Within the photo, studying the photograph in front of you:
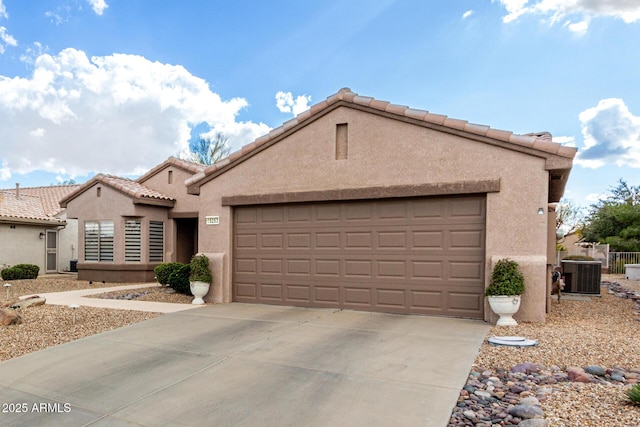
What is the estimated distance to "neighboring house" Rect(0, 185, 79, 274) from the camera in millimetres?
18297

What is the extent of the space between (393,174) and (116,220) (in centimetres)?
1188

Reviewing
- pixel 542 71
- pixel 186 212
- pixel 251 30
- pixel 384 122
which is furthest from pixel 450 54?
pixel 186 212

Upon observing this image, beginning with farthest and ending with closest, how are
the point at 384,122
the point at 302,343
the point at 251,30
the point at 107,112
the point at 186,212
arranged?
the point at 107,112, the point at 186,212, the point at 251,30, the point at 384,122, the point at 302,343

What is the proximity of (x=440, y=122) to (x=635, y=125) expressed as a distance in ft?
79.7

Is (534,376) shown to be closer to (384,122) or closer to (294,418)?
(294,418)

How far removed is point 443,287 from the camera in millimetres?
8109

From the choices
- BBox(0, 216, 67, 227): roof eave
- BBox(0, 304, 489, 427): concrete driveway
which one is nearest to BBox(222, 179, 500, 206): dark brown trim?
BBox(0, 304, 489, 427): concrete driveway

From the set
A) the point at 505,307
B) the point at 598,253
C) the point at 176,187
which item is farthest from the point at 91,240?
the point at 598,253

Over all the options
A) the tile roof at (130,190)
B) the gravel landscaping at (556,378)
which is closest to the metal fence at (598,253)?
the gravel landscaping at (556,378)

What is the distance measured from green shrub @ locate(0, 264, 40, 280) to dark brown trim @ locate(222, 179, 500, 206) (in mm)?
12131

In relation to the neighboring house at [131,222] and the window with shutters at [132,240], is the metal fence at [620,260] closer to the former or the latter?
the neighboring house at [131,222]

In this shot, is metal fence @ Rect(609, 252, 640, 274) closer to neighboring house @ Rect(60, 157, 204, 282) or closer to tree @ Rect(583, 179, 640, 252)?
tree @ Rect(583, 179, 640, 252)

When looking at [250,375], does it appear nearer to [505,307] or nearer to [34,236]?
[505,307]

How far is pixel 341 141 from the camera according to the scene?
9.20m
